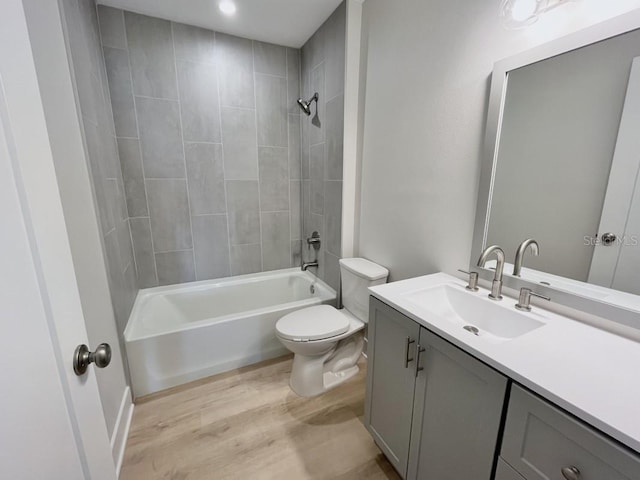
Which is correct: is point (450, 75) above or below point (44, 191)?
above

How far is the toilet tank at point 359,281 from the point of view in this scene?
182 centimetres

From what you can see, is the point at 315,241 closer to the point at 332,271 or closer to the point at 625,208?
the point at 332,271

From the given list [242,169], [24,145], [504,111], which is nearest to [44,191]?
[24,145]

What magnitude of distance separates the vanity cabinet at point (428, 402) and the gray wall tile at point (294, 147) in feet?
5.99

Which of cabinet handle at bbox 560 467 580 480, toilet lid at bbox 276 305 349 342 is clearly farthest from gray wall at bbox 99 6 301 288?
cabinet handle at bbox 560 467 580 480

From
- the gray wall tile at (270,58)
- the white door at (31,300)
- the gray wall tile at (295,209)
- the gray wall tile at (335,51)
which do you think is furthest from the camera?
the gray wall tile at (295,209)

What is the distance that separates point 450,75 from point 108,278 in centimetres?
208

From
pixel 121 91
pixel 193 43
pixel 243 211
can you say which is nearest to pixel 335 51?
pixel 193 43

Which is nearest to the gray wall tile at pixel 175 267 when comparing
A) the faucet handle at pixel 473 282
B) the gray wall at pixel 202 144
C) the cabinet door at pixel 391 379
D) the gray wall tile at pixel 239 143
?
the gray wall at pixel 202 144

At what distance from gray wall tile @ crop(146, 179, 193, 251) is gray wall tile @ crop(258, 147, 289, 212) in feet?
2.27

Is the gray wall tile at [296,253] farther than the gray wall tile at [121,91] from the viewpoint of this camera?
Yes

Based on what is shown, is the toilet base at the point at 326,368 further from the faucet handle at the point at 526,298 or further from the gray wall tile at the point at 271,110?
the gray wall tile at the point at 271,110

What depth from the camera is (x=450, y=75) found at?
134cm

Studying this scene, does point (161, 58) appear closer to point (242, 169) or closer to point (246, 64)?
point (246, 64)
